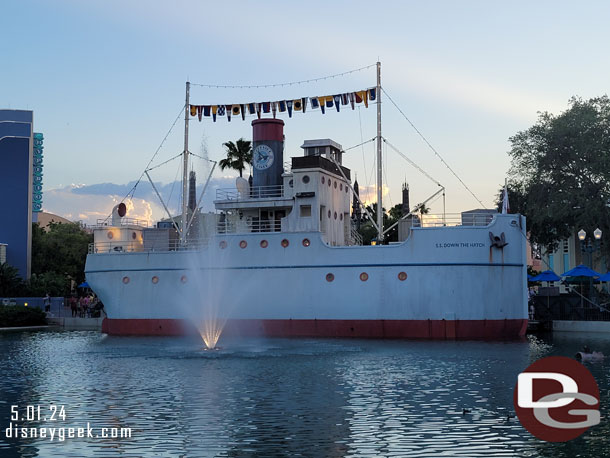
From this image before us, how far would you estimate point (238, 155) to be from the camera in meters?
54.7

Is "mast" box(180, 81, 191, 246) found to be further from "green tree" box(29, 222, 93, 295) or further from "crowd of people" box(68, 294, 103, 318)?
"green tree" box(29, 222, 93, 295)

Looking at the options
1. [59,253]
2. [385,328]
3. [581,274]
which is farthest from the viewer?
[59,253]

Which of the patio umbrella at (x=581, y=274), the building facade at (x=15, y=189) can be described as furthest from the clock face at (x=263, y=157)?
the building facade at (x=15, y=189)

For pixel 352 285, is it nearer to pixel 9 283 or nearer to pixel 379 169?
pixel 379 169

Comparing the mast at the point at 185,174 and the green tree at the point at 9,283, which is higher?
the mast at the point at 185,174

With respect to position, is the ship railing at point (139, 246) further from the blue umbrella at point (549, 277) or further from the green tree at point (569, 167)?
the green tree at point (569, 167)

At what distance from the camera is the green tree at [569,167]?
146 ft

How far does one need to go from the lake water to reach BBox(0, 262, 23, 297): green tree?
23.2 m

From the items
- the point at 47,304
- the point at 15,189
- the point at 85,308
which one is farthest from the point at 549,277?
the point at 15,189

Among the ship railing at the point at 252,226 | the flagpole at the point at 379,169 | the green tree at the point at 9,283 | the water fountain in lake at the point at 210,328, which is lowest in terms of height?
the water fountain in lake at the point at 210,328

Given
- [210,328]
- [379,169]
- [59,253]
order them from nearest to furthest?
[379,169] → [210,328] → [59,253]

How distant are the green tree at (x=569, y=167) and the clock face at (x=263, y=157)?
19.0 meters

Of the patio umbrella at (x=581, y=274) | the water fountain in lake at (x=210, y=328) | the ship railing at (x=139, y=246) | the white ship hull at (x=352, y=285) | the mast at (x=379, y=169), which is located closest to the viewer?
the white ship hull at (x=352, y=285)

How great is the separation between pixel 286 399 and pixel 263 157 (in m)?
21.9
